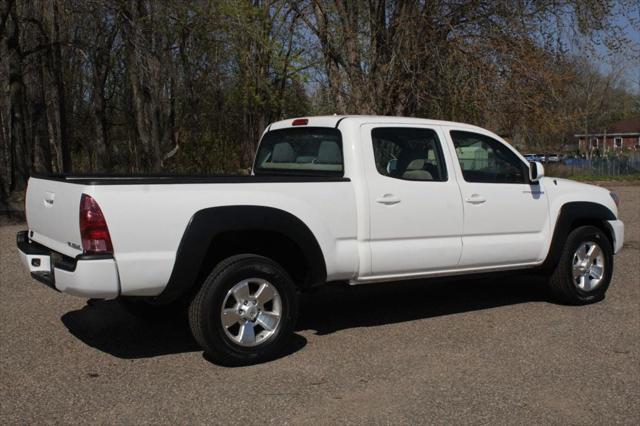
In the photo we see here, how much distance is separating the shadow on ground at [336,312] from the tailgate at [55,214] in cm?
97

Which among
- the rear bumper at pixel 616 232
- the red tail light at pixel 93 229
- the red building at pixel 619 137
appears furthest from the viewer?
Answer: the red building at pixel 619 137

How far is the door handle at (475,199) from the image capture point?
6.29 meters

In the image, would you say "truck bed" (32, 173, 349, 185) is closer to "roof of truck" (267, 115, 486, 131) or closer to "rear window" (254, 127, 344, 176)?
"rear window" (254, 127, 344, 176)

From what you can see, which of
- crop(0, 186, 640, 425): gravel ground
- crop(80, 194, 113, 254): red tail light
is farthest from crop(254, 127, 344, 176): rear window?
crop(80, 194, 113, 254): red tail light

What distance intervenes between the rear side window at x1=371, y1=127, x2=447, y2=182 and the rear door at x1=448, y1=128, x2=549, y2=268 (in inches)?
8.4

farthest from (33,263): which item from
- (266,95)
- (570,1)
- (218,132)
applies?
(218,132)

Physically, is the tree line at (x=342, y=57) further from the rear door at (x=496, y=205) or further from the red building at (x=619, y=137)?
the red building at (x=619, y=137)

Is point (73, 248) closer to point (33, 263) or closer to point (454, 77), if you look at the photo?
point (33, 263)

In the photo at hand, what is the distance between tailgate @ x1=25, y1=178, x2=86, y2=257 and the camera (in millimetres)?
4742

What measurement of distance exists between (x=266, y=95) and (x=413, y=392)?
20.7 m

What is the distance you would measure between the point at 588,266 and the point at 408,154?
2.37m

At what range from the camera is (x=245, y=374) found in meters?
5.00

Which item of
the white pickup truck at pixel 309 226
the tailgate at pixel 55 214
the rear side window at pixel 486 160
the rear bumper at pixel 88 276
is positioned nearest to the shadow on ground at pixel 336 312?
the white pickup truck at pixel 309 226

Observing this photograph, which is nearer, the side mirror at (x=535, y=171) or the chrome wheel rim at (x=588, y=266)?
the side mirror at (x=535, y=171)
